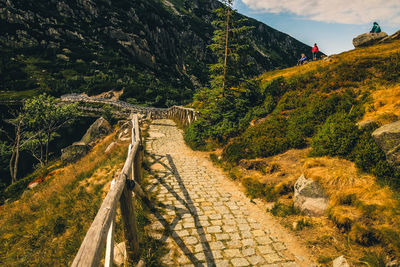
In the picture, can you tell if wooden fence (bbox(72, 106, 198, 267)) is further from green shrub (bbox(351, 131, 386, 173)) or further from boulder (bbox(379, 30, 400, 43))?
boulder (bbox(379, 30, 400, 43))

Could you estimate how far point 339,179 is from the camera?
5.20 metres

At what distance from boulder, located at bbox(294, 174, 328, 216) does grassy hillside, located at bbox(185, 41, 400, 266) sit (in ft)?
0.56

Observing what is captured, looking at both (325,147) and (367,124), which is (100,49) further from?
(367,124)

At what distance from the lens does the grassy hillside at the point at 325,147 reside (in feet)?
13.8

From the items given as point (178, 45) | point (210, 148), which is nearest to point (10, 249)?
point (210, 148)

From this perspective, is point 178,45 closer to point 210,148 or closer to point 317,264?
point 210,148

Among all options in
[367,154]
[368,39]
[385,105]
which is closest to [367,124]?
[367,154]

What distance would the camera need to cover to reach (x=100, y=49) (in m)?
70.3

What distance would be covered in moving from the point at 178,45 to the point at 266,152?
10925cm

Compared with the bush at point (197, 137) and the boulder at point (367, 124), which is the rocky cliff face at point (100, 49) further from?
the boulder at point (367, 124)

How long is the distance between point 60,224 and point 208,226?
4.58 m

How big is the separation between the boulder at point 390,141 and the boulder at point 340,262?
2790 mm

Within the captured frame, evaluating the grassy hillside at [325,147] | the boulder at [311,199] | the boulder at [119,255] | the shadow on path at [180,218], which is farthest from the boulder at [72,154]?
the boulder at [311,199]

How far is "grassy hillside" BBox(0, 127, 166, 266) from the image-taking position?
14.3 feet
